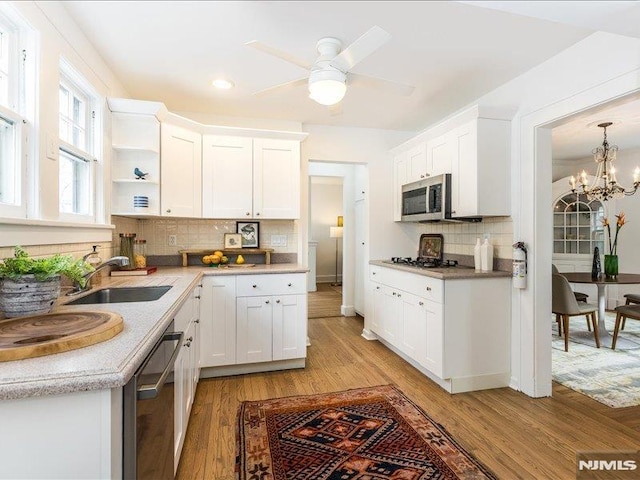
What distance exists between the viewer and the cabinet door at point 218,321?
2.82 m

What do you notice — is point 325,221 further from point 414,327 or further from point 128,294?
point 128,294

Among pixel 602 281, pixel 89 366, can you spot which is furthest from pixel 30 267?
pixel 602 281

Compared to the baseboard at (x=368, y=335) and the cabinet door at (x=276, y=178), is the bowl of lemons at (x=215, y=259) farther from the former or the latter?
the baseboard at (x=368, y=335)

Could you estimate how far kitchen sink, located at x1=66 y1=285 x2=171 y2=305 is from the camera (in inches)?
80.3

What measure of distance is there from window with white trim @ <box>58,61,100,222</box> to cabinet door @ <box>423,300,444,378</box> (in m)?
2.66

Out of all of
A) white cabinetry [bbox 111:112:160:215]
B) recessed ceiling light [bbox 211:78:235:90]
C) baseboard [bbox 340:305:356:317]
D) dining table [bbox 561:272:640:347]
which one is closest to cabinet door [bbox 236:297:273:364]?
white cabinetry [bbox 111:112:160:215]

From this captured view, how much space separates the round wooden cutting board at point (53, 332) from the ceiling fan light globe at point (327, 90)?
158cm

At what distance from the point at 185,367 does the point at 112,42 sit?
7.00ft

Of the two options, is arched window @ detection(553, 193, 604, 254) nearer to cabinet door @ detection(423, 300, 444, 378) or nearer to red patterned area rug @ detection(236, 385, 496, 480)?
cabinet door @ detection(423, 300, 444, 378)

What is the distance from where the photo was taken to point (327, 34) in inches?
81.3

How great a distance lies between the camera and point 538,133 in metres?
2.54

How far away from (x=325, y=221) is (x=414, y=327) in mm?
5447

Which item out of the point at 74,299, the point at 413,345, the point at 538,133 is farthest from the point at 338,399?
the point at 538,133

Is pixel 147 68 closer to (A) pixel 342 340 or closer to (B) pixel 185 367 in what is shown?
(B) pixel 185 367
